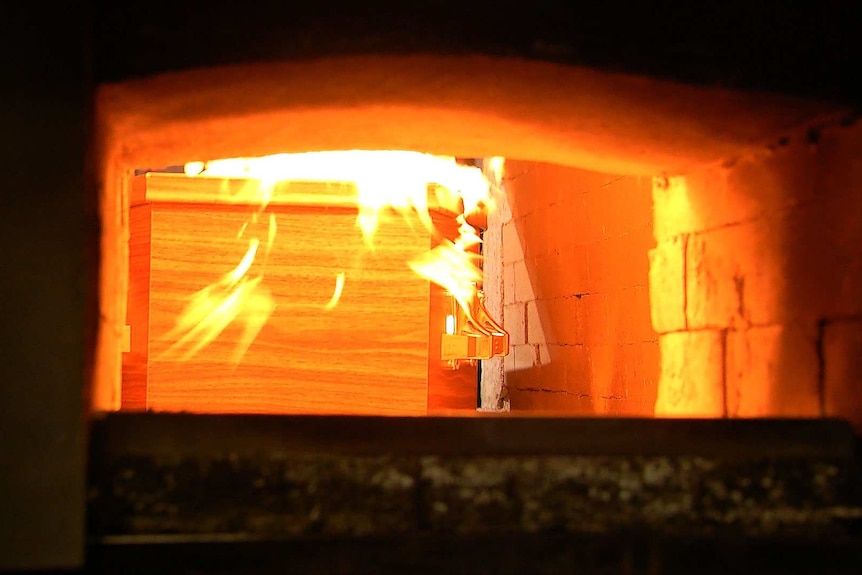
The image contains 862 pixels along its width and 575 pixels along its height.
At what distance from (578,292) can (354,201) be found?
1.44 metres

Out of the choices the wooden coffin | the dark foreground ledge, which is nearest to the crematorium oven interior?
the dark foreground ledge

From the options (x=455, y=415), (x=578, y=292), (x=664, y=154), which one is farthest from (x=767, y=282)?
(x=578, y=292)

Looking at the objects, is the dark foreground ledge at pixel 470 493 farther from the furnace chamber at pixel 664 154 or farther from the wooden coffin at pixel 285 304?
the wooden coffin at pixel 285 304

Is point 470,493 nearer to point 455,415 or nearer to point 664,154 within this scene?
point 455,415

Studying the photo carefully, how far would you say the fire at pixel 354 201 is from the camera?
231 centimetres

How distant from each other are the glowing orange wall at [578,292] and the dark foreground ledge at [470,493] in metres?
1.47

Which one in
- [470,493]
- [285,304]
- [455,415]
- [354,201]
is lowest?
[470,493]

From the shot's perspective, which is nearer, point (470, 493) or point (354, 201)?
point (470, 493)

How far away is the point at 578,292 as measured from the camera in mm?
3557

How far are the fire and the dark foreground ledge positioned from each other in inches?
39.1

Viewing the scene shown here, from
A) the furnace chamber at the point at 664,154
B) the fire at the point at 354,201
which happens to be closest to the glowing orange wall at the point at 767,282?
the furnace chamber at the point at 664,154

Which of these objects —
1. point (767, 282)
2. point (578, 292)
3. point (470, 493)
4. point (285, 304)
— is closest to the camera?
point (470, 493)

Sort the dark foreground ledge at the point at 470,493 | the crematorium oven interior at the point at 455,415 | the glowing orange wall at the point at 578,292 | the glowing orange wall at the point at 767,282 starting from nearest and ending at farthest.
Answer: the crematorium oven interior at the point at 455,415
the dark foreground ledge at the point at 470,493
the glowing orange wall at the point at 767,282
the glowing orange wall at the point at 578,292

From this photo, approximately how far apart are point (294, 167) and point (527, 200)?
1.89 metres
